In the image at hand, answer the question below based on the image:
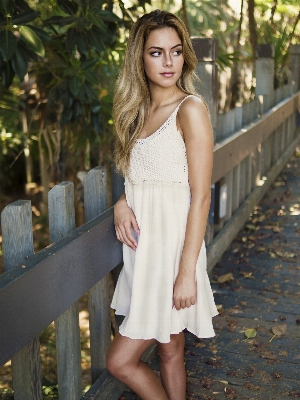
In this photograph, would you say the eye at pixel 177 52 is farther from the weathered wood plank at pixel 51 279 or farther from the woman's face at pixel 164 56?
the weathered wood plank at pixel 51 279

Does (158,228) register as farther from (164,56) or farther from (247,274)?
(247,274)

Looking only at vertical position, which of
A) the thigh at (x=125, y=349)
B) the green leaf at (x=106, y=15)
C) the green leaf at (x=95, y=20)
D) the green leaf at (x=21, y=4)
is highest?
the green leaf at (x=21, y=4)

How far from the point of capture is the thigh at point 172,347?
7.71ft

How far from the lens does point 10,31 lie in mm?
2635

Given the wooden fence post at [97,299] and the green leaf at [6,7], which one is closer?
the wooden fence post at [97,299]

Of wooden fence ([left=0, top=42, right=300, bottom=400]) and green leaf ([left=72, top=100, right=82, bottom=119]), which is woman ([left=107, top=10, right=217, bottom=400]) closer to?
wooden fence ([left=0, top=42, right=300, bottom=400])

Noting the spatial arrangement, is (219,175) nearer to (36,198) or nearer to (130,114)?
(130,114)

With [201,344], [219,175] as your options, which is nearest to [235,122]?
[219,175]

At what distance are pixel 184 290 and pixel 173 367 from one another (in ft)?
1.43

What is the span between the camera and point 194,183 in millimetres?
2107

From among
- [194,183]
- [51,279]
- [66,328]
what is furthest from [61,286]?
[194,183]

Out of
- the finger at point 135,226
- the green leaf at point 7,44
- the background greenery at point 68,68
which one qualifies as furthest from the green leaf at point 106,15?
the finger at point 135,226

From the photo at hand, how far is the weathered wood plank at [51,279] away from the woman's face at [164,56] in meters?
0.57

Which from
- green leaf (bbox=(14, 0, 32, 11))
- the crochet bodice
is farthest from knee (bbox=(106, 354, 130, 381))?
green leaf (bbox=(14, 0, 32, 11))
